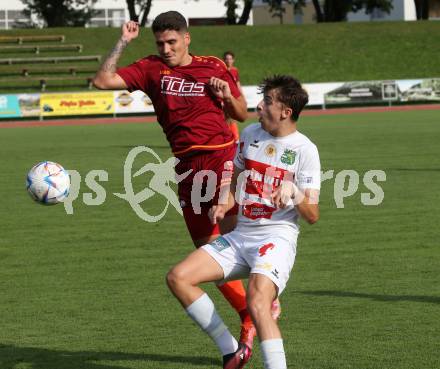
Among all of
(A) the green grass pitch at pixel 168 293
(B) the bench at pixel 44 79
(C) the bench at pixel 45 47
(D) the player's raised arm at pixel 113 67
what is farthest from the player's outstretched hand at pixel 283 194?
(C) the bench at pixel 45 47

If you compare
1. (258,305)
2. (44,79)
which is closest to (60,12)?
(44,79)

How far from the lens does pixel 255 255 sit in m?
5.73

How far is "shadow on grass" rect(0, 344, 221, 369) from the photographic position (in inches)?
250

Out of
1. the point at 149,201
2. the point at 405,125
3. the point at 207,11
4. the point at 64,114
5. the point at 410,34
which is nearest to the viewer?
the point at 149,201

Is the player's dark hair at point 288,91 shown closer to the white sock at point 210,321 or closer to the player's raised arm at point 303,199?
the player's raised arm at point 303,199

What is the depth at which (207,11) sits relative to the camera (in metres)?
83.8

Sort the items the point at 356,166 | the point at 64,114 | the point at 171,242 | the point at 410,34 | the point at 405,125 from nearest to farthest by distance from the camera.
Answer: the point at 171,242, the point at 356,166, the point at 405,125, the point at 64,114, the point at 410,34

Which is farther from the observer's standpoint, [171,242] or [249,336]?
[171,242]

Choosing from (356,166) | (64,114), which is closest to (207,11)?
(64,114)

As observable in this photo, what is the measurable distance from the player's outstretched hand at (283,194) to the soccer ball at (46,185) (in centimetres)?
357

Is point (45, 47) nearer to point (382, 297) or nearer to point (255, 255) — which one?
point (382, 297)

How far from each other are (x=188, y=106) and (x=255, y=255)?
1577 millimetres

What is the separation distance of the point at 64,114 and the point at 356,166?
21617 millimetres

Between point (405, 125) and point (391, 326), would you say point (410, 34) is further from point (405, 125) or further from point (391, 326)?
point (391, 326)
